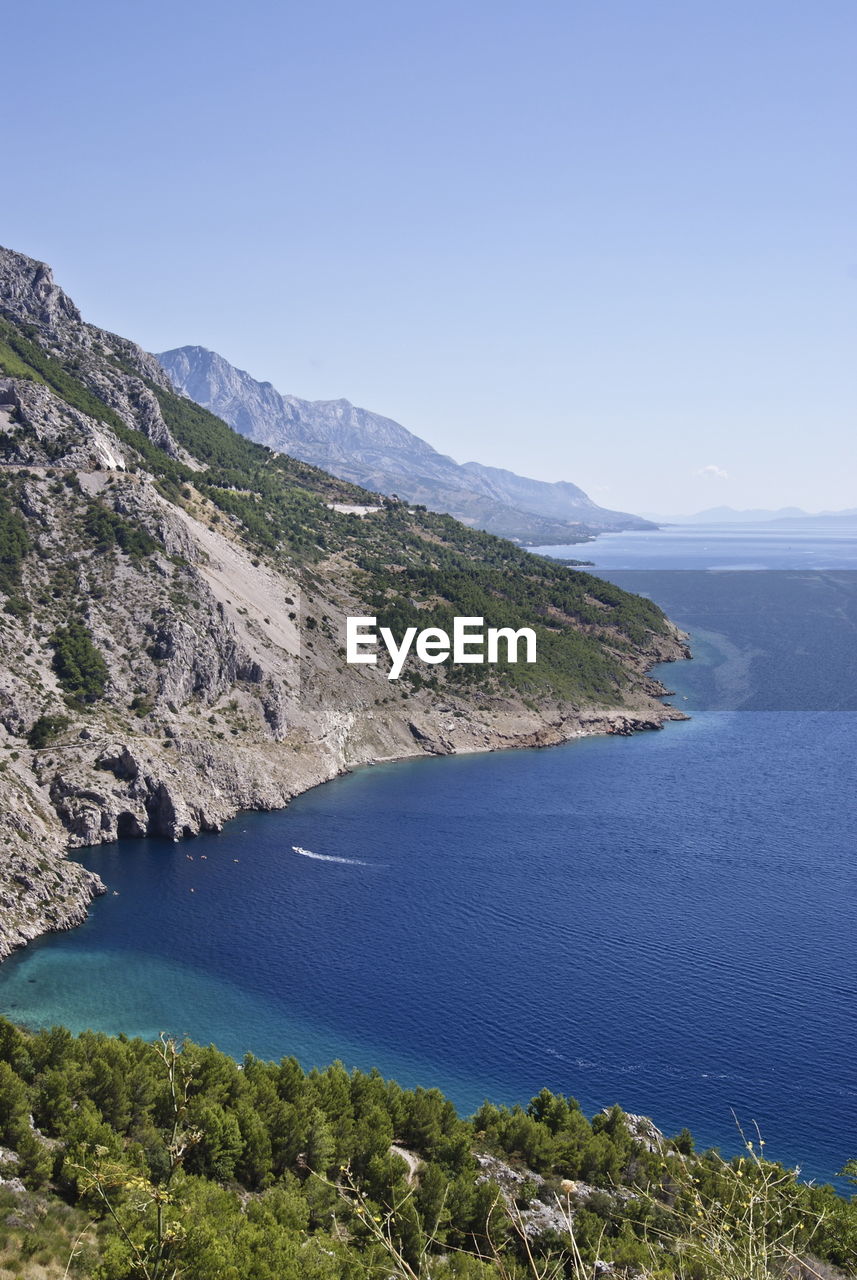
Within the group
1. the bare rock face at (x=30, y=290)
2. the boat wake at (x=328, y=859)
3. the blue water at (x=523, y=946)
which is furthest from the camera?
the bare rock face at (x=30, y=290)

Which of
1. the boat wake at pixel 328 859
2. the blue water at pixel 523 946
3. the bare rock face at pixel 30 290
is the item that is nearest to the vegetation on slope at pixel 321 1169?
the blue water at pixel 523 946

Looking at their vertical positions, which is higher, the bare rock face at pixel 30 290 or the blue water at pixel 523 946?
the bare rock face at pixel 30 290

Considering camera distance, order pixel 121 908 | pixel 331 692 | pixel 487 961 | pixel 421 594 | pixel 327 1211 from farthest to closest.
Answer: pixel 421 594
pixel 331 692
pixel 121 908
pixel 487 961
pixel 327 1211

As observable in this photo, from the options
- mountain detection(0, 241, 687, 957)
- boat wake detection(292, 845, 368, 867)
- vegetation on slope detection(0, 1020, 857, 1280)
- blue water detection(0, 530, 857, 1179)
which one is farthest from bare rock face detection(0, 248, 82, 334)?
vegetation on slope detection(0, 1020, 857, 1280)

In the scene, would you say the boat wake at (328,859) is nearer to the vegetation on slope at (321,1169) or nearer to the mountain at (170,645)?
the mountain at (170,645)

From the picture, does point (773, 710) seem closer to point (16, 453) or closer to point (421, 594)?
point (421, 594)

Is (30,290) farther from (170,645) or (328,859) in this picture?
(328,859)

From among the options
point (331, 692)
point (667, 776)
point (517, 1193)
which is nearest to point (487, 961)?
point (517, 1193)
